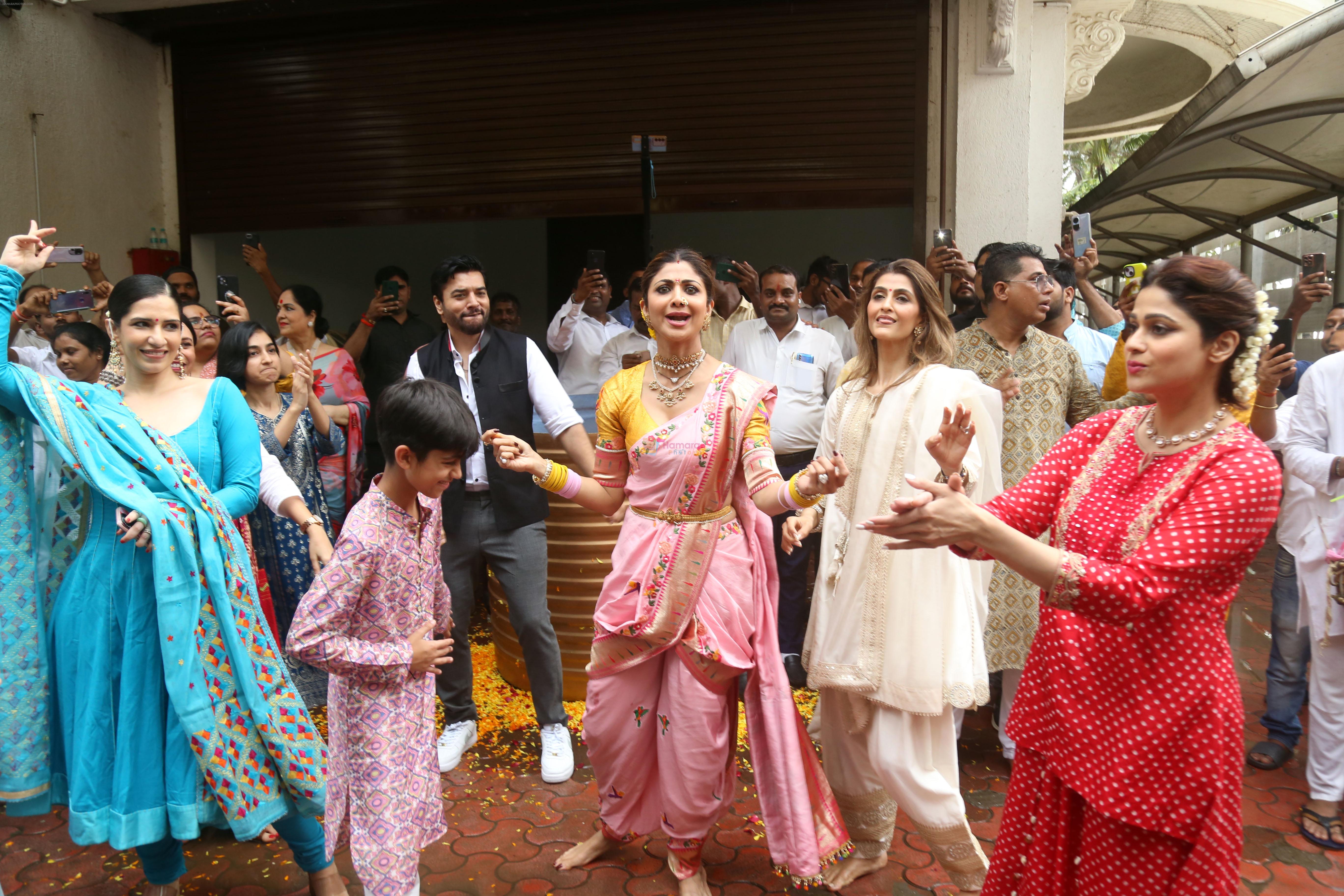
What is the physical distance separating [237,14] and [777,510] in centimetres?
619

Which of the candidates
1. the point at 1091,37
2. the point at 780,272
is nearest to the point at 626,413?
the point at 780,272

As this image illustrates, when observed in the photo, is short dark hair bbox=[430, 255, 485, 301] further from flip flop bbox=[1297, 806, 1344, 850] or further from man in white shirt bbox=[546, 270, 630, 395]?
flip flop bbox=[1297, 806, 1344, 850]

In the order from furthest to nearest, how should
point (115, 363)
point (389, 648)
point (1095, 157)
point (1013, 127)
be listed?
point (1095, 157) → point (1013, 127) → point (115, 363) → point (389, 648)

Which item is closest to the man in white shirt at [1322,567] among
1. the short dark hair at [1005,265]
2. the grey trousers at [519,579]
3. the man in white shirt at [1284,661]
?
the man in white shirt at [1284,661]

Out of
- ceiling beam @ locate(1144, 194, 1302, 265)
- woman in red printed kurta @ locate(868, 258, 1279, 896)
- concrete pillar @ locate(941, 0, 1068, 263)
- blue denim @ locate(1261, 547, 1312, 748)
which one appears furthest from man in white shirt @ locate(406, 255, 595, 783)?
ceiling beam @ locate(1144, 194, 1302, 265)

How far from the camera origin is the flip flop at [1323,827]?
2.87 meters

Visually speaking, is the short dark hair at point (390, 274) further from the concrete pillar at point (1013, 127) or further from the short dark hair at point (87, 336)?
the concrete pillar at point (1013, 127)

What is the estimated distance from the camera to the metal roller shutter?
582 centimetres

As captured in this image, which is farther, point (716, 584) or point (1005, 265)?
point (1005, 265)

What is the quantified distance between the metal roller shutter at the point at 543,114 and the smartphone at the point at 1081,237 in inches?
67.2

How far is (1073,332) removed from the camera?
14.0 feet

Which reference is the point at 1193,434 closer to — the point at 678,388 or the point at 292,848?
the point at 678,388

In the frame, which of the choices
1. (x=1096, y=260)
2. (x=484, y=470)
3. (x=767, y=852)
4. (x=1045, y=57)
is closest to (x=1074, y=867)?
(x=767, y=852)

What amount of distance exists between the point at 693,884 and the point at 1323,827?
210 cm
